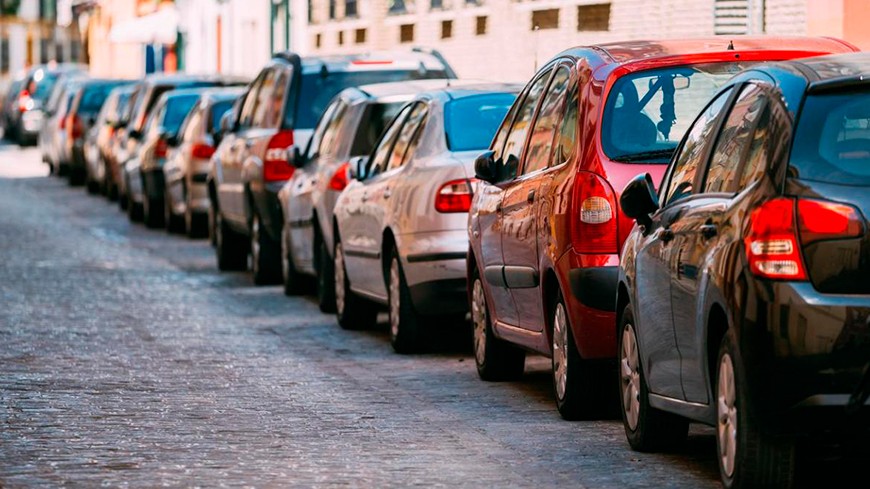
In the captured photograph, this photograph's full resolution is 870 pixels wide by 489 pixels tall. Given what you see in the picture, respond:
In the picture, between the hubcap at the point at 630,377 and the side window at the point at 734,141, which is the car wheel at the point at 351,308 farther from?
the side window at the point at 734,141

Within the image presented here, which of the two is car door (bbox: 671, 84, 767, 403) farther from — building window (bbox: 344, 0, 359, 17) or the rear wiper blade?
building window (bbox: 344, 0, 359, 17)

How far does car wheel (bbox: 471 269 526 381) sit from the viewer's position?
11867 millimetres

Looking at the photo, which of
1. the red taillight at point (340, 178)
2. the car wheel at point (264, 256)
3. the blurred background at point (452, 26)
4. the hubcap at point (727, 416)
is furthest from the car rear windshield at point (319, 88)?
the hubcap at point (727, 416)

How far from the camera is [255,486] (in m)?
8.23

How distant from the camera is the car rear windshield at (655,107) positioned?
10.0 metres

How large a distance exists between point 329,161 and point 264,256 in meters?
2.73

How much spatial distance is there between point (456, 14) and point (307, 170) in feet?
50.8

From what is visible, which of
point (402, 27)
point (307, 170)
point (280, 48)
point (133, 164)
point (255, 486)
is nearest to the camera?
point (255, 486)

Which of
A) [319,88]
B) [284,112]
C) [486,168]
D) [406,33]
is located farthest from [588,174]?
[406,33]

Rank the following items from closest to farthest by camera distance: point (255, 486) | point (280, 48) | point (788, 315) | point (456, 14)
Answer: point (788, 315)
point (255, 486)
point (456, 14)
point (280, 48)

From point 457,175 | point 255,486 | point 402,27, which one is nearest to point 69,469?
point 255,486

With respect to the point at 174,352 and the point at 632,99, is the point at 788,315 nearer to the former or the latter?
the point at 632,99

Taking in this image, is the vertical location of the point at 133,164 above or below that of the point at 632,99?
below

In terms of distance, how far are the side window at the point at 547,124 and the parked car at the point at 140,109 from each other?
59.0ft
